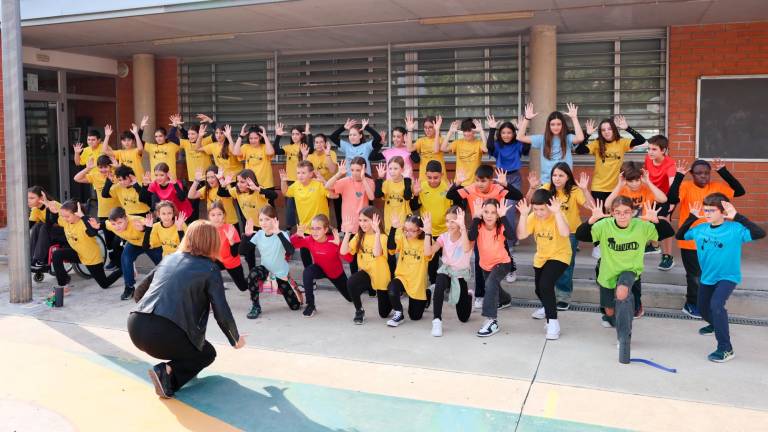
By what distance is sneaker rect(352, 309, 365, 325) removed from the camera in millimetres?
6613

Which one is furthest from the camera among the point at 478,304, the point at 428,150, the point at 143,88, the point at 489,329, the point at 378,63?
the point at 143,88

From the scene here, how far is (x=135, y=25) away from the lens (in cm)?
968

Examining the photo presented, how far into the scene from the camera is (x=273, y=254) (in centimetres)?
720

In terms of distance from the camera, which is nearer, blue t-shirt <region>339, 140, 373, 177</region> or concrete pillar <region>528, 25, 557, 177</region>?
blue t-shirt <region>339, 140, 373, 177</region>

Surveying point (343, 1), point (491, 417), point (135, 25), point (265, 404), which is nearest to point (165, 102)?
point (135, 25)

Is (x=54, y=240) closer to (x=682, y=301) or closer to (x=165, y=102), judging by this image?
(x=165, y=102)

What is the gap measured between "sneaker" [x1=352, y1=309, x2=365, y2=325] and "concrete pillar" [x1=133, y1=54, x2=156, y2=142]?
6.79 metres

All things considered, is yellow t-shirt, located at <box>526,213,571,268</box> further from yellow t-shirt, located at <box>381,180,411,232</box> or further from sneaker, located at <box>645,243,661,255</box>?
sneaker, located at <box>645,243,661,255</box>

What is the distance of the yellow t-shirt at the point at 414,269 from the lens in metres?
6.57

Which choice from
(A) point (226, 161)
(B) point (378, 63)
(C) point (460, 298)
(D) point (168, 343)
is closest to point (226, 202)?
(A) point (226, 161)

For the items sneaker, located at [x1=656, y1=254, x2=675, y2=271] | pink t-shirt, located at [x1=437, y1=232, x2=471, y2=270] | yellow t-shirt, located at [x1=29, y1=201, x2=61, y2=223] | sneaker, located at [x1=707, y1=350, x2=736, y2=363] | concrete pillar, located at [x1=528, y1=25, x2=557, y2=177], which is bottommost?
Result: sneaker, located at [x1=707, y1=350, x2=736, y2=363]

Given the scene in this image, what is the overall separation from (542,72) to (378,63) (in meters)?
3.00

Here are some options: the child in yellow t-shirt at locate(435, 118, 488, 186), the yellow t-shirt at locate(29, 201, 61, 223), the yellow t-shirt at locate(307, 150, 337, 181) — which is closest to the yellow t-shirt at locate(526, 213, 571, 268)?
the child in yellow t-shirt at locate(435, 118, 488, 186)

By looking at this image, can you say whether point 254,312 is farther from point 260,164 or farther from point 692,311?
point 692,311
